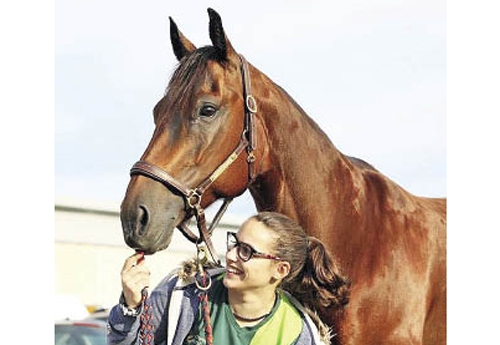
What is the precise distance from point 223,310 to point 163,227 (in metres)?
0.62

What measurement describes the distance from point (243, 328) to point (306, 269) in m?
0.41

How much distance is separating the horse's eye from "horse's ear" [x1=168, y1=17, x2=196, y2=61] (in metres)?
0.57

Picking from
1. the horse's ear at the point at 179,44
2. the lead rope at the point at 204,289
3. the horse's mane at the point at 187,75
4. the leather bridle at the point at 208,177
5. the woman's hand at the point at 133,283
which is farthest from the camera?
the horse's ear at the point at 179,44

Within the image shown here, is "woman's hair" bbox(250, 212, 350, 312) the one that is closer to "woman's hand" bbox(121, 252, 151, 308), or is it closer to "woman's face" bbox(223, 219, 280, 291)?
"woman's face" bbox(223, 219, 280, 291)

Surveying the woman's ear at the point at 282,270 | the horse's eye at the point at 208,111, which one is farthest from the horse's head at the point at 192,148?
the woman's ear at the point at 282,270

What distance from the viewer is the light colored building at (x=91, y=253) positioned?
60.2ft

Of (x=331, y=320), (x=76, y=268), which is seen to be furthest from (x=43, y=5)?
(x=76, y=268)

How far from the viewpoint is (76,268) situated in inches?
734

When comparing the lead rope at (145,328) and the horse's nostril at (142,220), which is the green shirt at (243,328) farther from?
the horse's nostril at (142,220)

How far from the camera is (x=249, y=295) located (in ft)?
13.5

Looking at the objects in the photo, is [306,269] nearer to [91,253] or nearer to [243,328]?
[243,328]

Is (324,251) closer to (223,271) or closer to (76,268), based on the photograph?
(223,271)

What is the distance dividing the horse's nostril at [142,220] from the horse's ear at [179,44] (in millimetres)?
1145

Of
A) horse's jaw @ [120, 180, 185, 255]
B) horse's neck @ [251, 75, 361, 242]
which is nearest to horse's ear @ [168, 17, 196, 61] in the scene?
horse's neck @ [251, 75, 361, 242]
